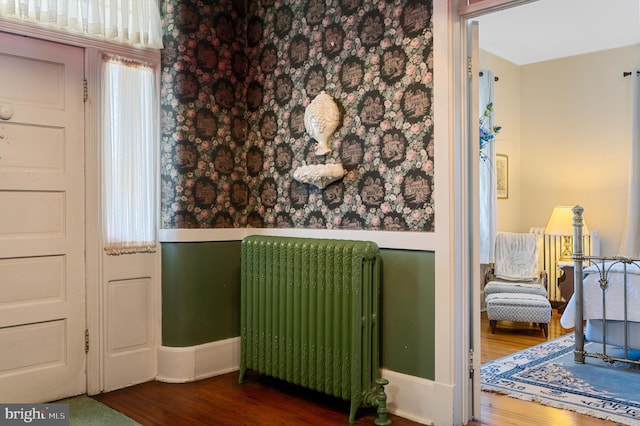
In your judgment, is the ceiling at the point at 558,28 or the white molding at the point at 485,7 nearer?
the white molding at the point at 485,7

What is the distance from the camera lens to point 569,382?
361 centimetres

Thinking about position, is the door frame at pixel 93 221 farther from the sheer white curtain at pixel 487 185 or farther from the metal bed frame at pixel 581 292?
the sheer white curtain at pixel 487 185

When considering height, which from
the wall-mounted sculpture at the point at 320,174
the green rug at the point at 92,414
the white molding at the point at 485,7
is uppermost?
the white molding at the point at 485,7

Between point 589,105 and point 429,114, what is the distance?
4.52 m

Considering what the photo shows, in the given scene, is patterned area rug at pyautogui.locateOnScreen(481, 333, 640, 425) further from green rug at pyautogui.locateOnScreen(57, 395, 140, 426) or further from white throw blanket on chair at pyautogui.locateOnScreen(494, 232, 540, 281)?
green rug at pyautogui.locateOnScreen(57, 395, 140, 426)

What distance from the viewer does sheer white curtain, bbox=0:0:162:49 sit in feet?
9.81

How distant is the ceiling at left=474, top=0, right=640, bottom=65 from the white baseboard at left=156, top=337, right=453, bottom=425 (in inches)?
133

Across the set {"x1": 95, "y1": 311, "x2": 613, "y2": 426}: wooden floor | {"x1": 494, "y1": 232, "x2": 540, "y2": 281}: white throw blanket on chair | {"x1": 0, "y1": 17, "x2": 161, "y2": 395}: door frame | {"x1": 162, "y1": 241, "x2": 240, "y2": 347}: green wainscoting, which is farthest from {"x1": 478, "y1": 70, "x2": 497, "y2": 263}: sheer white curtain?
{"x1": 0, "y1": 17, "x2": 161, "y2": 395}: door frame

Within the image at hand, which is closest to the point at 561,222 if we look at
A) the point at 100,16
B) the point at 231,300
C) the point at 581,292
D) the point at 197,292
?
the point at 581,292

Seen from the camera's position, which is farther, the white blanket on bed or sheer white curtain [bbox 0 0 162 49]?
the white blanket on bed

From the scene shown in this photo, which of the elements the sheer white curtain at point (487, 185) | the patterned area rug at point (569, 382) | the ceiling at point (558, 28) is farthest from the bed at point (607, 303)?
the ceiling at point (558, 28)

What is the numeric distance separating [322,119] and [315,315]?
1.17m

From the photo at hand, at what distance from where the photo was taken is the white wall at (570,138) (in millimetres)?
6316

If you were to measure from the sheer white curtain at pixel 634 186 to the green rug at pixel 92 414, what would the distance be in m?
5.55
